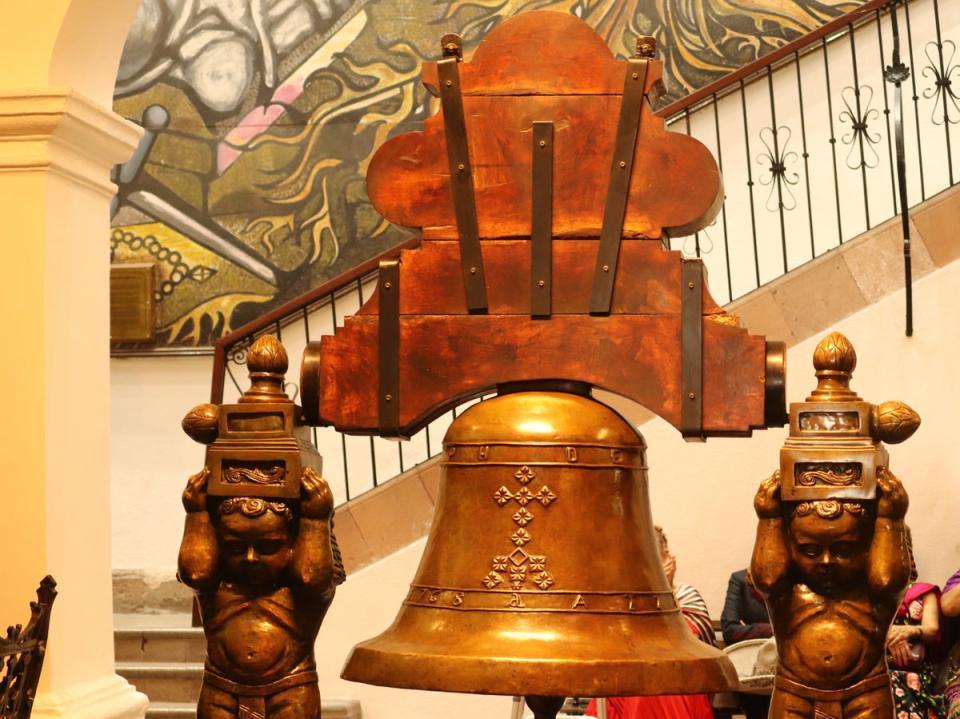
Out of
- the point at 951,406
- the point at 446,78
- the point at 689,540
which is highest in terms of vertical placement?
the point at 446,78

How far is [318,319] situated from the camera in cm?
921

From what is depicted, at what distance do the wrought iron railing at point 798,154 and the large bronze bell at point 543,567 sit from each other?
5.89 meters

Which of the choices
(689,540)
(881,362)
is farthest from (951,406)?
(689,540)

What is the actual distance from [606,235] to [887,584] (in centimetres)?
74

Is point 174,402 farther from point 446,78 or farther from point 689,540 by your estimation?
point 446,78

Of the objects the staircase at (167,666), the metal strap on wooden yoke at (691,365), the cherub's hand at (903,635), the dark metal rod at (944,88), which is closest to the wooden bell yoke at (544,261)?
the metal strap on wooden yoke at (691,365)

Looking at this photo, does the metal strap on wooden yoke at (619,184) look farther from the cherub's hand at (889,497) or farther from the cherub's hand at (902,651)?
the cherub's hand at (902,651)

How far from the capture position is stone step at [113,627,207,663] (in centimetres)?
773

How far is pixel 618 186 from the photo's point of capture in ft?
8.39

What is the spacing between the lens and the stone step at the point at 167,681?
7395mm

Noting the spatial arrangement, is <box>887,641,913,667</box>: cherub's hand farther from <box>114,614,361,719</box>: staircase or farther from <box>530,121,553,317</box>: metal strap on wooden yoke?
<box>530,121,553,317</box>: metal strap on wooden yoke

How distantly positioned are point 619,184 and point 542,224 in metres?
0.15

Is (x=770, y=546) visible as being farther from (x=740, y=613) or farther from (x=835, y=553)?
(x=740, y=613)

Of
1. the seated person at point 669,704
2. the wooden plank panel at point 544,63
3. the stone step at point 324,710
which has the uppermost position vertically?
the wooden plank panel at point 544,63
